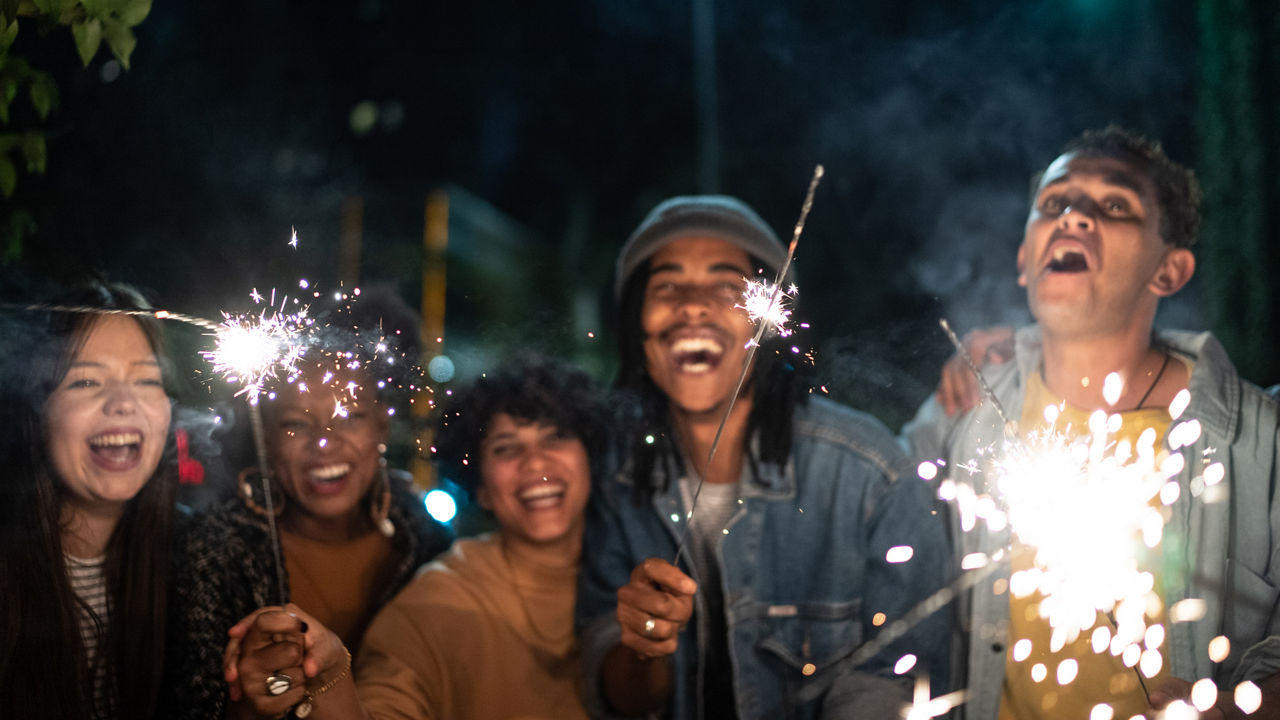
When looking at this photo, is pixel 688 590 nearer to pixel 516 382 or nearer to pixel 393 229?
pixel 516 382

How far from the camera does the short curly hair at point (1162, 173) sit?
2.29 meters

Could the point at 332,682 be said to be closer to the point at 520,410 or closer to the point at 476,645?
the point at 476,645

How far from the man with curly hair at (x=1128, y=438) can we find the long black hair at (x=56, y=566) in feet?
7.63

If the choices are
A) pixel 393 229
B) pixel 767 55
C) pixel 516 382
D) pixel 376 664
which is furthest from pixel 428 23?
pixel 376 664

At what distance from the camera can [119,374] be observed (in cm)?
214

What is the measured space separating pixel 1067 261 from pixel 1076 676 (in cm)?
117

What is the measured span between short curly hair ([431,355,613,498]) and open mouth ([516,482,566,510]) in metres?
0.18

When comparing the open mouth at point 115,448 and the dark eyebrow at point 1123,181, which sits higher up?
the dark eyebrow at point 1123,181

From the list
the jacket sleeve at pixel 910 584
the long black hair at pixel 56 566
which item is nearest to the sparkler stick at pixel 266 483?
the long black hair at pixel 56 566

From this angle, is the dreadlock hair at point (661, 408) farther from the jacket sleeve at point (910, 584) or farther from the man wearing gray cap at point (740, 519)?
the jacket sleeve at point (910, 584)

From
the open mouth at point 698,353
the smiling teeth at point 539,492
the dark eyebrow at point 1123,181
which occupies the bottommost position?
the smiling teeth at point 539,492

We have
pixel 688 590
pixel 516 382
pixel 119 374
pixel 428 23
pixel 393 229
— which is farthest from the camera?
pixel 393 229

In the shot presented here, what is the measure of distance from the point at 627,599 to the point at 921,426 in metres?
1.15

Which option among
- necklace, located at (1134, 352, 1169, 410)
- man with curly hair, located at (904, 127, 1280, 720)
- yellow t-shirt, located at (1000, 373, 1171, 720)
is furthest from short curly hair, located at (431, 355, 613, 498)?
necklace, located at (1134, 352, 1169, 410)
